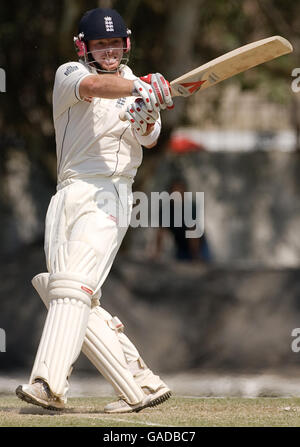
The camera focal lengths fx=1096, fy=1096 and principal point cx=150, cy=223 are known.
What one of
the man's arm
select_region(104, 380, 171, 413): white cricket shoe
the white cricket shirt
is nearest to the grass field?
select_region(104, 380, 171, 413): white cricket shoe

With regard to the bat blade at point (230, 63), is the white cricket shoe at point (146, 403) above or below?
below

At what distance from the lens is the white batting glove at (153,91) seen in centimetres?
497

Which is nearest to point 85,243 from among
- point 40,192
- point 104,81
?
point 104,81

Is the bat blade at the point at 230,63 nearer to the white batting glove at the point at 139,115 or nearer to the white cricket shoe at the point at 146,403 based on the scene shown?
the white batting glove at the point at 139,115

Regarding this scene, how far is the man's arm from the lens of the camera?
5039 mm

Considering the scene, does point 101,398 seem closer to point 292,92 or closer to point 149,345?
point 149,345

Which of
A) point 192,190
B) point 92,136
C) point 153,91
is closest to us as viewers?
point 153,91

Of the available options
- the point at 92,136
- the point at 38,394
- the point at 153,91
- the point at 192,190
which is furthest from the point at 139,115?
the point at 192,190

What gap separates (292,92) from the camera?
11.9m

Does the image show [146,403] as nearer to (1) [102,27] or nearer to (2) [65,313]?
(2) [65,313]

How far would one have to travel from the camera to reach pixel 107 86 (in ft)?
16.6

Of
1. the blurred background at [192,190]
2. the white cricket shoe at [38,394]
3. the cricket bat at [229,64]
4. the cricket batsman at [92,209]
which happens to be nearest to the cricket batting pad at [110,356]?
the cricket batsman at [92,209]

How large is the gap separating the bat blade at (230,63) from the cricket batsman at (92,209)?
216 millimetres

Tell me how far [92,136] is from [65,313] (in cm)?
91
